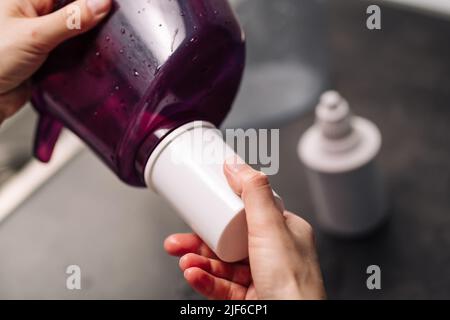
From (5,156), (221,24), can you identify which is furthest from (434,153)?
(5,156)

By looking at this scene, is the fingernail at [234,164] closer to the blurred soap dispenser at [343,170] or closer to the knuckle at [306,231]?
the knuckle at [306,231]

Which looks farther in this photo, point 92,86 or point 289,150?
point 289,150

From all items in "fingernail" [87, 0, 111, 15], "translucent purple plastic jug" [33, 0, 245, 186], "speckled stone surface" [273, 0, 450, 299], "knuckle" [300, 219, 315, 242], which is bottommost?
"speckled stone surface" [273, 0, 450, 299]

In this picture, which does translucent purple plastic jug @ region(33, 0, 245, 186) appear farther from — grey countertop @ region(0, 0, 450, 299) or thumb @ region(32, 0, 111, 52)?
grey countertop @ region(0, 0, 450, 299)

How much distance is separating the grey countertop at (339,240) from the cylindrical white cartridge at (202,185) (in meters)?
0.17

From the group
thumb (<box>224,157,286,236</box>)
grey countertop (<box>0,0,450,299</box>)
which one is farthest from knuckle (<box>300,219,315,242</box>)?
grey countertop (<box>0,0,450,299</box>)

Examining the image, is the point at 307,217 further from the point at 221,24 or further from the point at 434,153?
the point at 221,24

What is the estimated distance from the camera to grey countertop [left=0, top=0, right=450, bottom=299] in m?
0.69

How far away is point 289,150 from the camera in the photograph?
83cm

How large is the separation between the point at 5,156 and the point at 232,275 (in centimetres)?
45

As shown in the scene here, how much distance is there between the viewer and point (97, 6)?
20.4 inches

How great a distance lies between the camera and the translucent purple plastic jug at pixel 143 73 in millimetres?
503

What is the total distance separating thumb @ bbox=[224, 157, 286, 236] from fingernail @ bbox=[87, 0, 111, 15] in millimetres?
147

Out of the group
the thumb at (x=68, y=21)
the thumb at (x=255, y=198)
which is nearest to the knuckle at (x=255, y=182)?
the thumb at (x=255, y=198)
